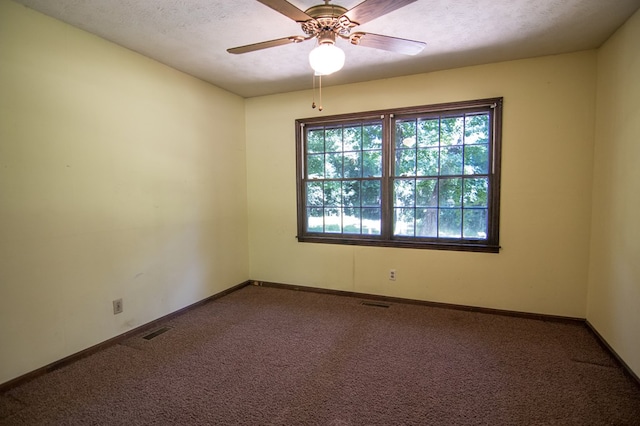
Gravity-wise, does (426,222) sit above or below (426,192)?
below

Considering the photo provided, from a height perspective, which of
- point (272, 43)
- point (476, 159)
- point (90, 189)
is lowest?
point (90, 189)

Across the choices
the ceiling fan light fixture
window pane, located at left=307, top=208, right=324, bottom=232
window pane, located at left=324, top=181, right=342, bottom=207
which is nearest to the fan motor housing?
the ceiling fan light fixture

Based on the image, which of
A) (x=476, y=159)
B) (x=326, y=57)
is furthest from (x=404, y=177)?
(x=326, y=57)

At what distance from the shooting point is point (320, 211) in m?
4.00

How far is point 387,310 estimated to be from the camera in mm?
3340

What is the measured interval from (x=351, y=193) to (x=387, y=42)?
1957 mm

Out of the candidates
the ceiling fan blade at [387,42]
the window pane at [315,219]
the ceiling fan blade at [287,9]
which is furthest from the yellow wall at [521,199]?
the ceiling fan blade at [287,9]

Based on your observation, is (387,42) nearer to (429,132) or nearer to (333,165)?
(429,132)

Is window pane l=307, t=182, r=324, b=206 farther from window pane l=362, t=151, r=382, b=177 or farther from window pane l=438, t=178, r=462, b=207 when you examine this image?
window pane l=438, t=178, r=462, b=207

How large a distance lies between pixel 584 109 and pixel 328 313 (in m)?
3.17

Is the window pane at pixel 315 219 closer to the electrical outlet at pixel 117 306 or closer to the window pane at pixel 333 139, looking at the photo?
the window pane at pixel 333 139

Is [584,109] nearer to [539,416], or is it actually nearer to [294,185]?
[539,416]

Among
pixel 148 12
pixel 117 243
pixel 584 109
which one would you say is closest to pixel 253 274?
pixel 117 243

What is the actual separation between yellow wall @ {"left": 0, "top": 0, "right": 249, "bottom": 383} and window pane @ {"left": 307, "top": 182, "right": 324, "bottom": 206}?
1.26 metres
